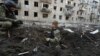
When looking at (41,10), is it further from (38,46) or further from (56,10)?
(38,46)

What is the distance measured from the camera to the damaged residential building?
3353cm

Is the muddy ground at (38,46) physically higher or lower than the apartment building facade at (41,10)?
lower

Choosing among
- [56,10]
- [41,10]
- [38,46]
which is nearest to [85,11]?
[56,10]

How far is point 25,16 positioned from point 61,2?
10823 millimetres

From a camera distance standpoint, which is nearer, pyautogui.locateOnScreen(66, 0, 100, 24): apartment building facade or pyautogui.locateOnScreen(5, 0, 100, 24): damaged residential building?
pyautogui.locateOnScreen(5, 0, 100, 24): damaged residential building

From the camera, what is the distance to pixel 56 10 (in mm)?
39312

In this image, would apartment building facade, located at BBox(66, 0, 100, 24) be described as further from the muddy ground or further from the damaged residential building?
the muddy ground

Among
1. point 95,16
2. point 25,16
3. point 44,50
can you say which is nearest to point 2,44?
point 44,50

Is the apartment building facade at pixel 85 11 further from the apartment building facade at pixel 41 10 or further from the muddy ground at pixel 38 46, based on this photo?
the muddy ground at pixel 38 46

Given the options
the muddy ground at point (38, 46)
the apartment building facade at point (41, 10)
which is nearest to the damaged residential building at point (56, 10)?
the apartment building facade at point (41, 10)

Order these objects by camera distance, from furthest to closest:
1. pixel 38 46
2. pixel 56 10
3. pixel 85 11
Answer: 1. pixel 85 11
2. pixel 56 10
3. pixel 38 46

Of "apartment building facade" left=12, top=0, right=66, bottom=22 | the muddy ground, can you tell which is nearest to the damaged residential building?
"apartment building facade" left=12, top=0, right=66, bottom=22

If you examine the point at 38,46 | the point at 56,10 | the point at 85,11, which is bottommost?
the point at 38,46

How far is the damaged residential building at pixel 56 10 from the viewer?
33.5 metres
